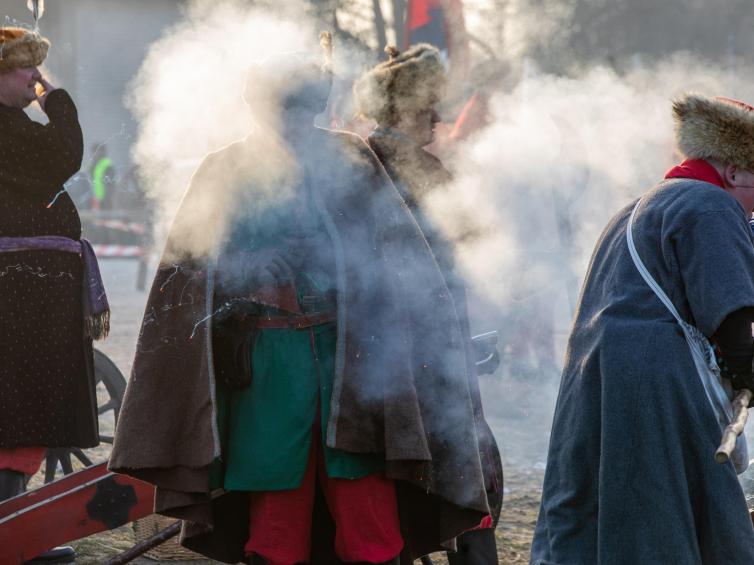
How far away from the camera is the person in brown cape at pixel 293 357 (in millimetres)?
2100

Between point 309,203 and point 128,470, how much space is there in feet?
3.17

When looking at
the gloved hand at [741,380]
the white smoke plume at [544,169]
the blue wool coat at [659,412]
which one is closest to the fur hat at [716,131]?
the blue wool coat at [659,412]

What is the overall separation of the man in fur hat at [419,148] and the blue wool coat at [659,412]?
1.90 feet

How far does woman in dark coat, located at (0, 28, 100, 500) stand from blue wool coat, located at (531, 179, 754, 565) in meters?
2.07

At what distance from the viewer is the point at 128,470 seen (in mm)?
2078

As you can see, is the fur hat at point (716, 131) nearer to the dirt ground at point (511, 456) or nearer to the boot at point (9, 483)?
the dirt ground at point (511, 456)

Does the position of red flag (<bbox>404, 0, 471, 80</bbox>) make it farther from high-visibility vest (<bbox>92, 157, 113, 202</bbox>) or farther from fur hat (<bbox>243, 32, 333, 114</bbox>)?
fur hat (<bbox>243, 32, 333, 114</bbox>)

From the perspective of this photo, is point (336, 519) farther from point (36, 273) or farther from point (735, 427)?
point (36, 273)

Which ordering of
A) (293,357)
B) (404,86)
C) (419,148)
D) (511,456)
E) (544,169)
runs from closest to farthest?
(293,357), (419,148), (404,86), (511,456), (544,169)

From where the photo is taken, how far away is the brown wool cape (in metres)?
2.10

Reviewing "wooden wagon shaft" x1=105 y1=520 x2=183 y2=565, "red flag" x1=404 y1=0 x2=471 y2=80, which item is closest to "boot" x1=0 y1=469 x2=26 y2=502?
"wooden wagon shaft" x1=105 y1=520 x2=183 y2=565

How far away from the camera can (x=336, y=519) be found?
214cm

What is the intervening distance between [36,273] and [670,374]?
7.98 feet

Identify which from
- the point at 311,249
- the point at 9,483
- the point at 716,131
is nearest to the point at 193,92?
the point at 311,249
